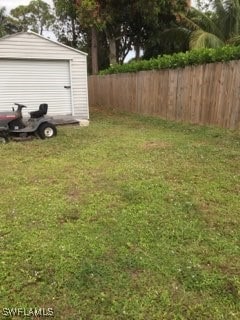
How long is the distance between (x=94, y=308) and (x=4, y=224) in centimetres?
156

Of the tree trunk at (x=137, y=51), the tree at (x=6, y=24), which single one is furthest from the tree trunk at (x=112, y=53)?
the tree at (x=6, y=24)

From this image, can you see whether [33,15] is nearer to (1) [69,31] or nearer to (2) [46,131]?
(1) [69,31]

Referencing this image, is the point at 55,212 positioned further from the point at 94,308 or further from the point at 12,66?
the point at 12,66

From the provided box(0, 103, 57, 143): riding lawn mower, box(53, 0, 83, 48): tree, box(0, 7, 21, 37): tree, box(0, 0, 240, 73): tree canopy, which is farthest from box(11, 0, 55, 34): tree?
box(0, 103, 57, 143): riding lawn mower

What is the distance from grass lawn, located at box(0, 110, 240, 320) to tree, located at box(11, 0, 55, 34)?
3103 centimetres

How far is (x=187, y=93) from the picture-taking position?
10.0 meters

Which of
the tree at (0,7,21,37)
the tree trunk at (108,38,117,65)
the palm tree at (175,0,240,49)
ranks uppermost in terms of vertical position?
the tree at (0,7,21,37)

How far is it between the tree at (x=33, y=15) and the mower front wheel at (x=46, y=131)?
91.7ft

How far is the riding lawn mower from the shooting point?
7844 mm

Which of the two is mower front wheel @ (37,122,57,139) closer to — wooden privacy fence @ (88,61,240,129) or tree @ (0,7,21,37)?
wooden privacy fence @ (88,61,240,129)

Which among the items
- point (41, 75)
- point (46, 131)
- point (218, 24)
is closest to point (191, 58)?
point (41, 75)

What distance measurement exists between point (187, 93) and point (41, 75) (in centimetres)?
438

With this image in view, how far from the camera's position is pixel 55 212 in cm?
376

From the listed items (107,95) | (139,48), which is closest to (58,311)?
(107,95)
